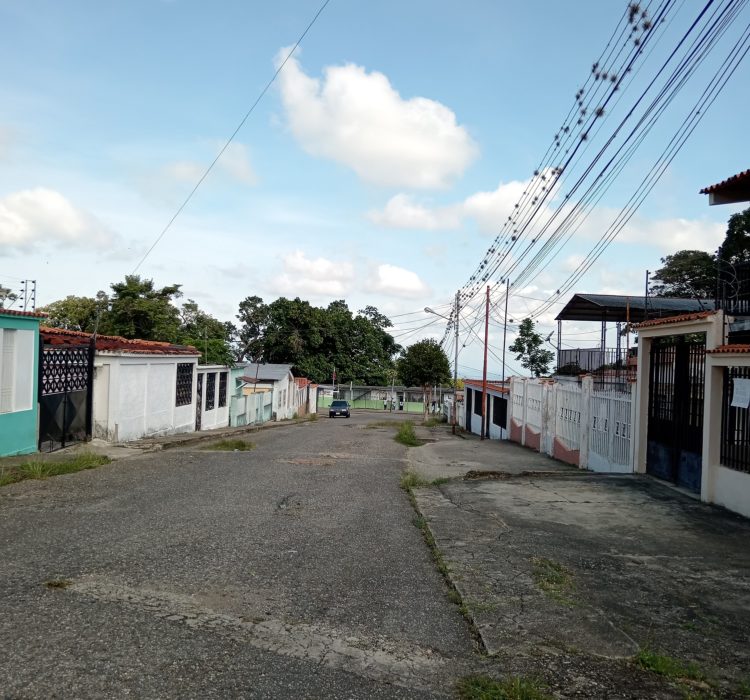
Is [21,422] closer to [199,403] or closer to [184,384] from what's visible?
[184,384]

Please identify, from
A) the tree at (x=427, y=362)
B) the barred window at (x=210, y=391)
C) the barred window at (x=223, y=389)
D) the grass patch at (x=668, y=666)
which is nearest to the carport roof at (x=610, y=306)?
the barred window at (x=210, y=391)

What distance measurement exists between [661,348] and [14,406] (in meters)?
12.2

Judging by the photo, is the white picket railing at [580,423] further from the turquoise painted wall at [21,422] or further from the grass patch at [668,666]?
the turquoise painted wall at [21,422]

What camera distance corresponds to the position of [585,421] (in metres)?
16.1

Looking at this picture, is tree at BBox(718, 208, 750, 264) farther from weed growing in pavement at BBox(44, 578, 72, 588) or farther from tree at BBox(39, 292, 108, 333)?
tree at BBox(39, 292, 108, 333)

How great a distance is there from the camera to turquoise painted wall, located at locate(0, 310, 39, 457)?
12.4 meters

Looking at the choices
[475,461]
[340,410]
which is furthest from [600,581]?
[340,410]

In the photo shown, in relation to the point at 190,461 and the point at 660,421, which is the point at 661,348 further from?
the point at 190,461

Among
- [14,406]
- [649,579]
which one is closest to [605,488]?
[649,579]

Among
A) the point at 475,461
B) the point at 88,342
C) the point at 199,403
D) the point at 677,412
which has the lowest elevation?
the point at 475,461

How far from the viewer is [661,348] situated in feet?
40.1

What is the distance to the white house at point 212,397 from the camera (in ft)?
85.1

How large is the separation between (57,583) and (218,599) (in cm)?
130

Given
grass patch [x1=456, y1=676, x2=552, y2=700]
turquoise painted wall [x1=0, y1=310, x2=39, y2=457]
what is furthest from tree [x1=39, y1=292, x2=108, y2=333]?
grass patch [x1=456, y1=676, x2=552, y2=700]
